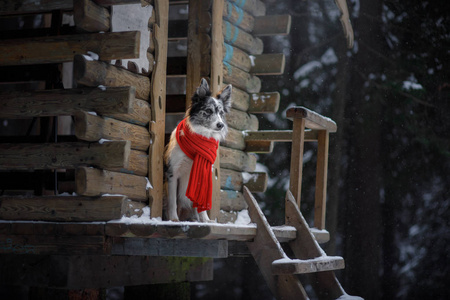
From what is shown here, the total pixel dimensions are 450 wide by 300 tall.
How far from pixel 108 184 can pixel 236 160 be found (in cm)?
268

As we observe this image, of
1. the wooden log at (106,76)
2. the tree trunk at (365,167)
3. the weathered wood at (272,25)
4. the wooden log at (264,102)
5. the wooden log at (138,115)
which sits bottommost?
the tree trunk at (365,167)

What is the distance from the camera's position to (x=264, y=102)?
8.98 metres

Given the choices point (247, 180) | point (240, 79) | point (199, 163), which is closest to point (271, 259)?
point (199, 163)

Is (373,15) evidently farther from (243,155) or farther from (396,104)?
(243,155)

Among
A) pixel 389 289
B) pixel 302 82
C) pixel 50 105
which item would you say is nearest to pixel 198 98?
pixel 50 105

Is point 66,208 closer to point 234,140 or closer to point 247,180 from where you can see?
point 234,140

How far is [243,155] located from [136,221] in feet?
9.97

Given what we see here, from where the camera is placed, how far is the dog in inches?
268

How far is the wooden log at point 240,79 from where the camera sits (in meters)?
8.36

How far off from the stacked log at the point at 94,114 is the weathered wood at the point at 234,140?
5.22 feet

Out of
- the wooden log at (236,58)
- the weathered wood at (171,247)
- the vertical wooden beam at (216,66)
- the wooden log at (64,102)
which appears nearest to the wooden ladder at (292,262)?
the weathered wood at (171,247)

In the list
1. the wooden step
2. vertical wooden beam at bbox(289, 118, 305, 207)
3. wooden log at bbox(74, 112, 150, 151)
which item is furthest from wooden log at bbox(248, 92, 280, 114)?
the wooden step

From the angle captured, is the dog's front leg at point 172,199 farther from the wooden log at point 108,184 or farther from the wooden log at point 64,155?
the wooden log at point 64,155

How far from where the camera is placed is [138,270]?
7121 mm
